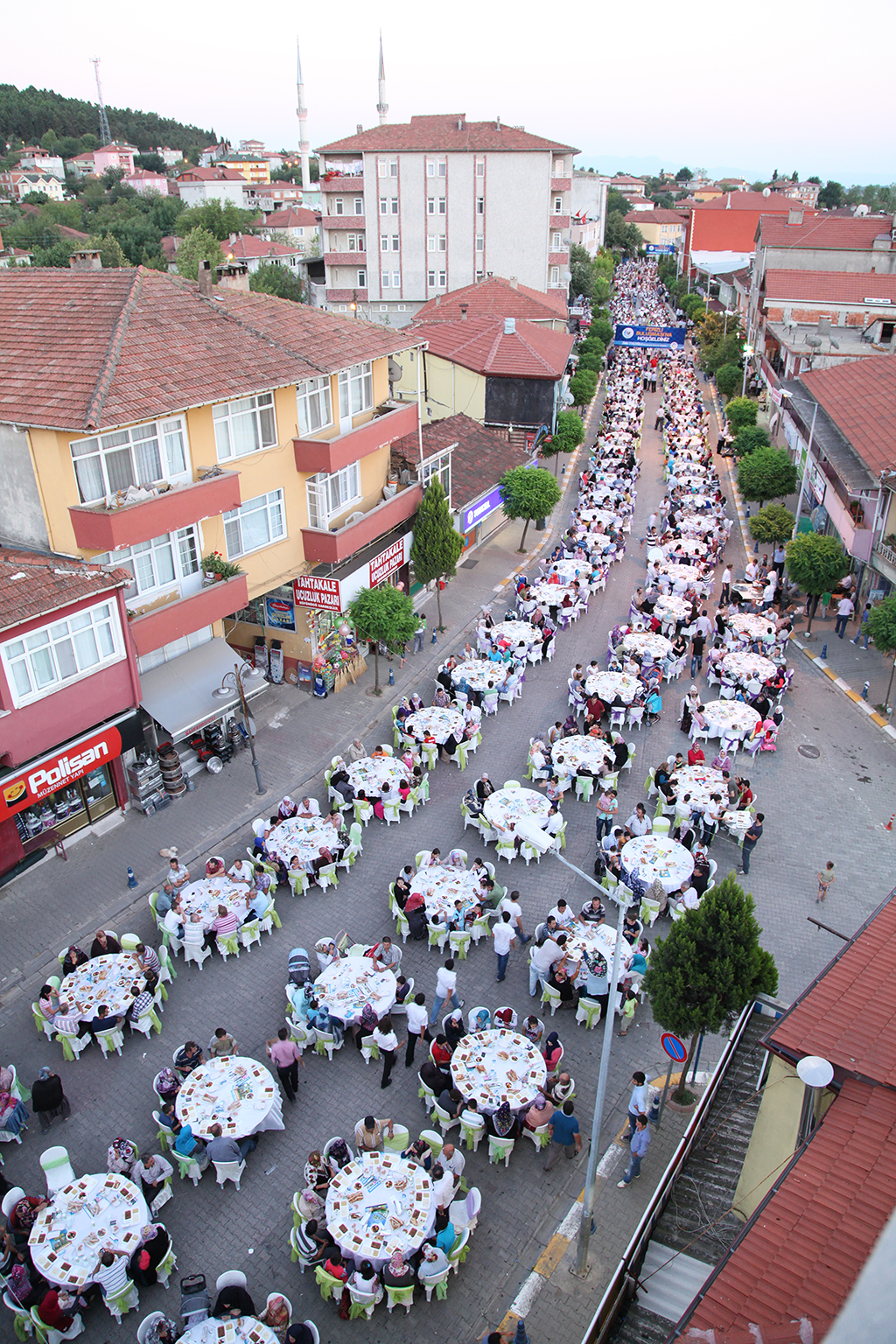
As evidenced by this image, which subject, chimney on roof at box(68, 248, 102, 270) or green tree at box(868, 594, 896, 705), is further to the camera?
green tree at box(868, 594, 896, 705)

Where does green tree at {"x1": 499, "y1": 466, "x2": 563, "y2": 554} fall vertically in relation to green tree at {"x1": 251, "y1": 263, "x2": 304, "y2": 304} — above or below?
below

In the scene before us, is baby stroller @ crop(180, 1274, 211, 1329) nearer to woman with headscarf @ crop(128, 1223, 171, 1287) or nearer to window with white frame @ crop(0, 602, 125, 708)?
woman with headscarf @ crop(128, 1223, 171, 1287)

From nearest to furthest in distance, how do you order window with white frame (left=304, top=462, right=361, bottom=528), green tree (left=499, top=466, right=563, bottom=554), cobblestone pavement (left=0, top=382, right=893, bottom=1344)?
cobblestone pavement (left=0, top=382, right=893, bottom=1344), window with white frame (left=304, top=462, right=361, bottom=528), green tree (left=499, top=466, right=563, bottom=554)

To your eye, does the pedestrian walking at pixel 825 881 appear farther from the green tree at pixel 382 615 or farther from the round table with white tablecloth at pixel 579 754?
the green tree at pixel 382 615

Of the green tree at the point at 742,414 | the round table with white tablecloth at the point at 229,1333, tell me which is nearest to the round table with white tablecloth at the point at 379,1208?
the round table with white tablecloth at the point at 229,1333

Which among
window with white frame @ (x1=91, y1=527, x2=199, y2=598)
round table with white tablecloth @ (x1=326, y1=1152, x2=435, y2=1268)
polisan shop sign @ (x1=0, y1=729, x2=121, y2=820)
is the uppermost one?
window with white frame @ (x1=91, y1=527, x2=199, y2=598)

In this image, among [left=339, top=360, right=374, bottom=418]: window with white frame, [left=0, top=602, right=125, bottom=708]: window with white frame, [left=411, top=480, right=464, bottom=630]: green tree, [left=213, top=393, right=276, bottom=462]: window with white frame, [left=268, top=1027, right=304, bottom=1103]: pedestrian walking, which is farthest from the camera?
[left=411, top=480, right=464, bottom=630]: green tree

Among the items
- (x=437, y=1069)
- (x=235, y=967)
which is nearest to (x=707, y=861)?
(x=437, y=1069)

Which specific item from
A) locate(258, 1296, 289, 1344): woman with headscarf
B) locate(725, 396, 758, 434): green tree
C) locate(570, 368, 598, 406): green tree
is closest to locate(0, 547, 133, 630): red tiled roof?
locate(258, 1296, 289, 1344): woman with headscarf
